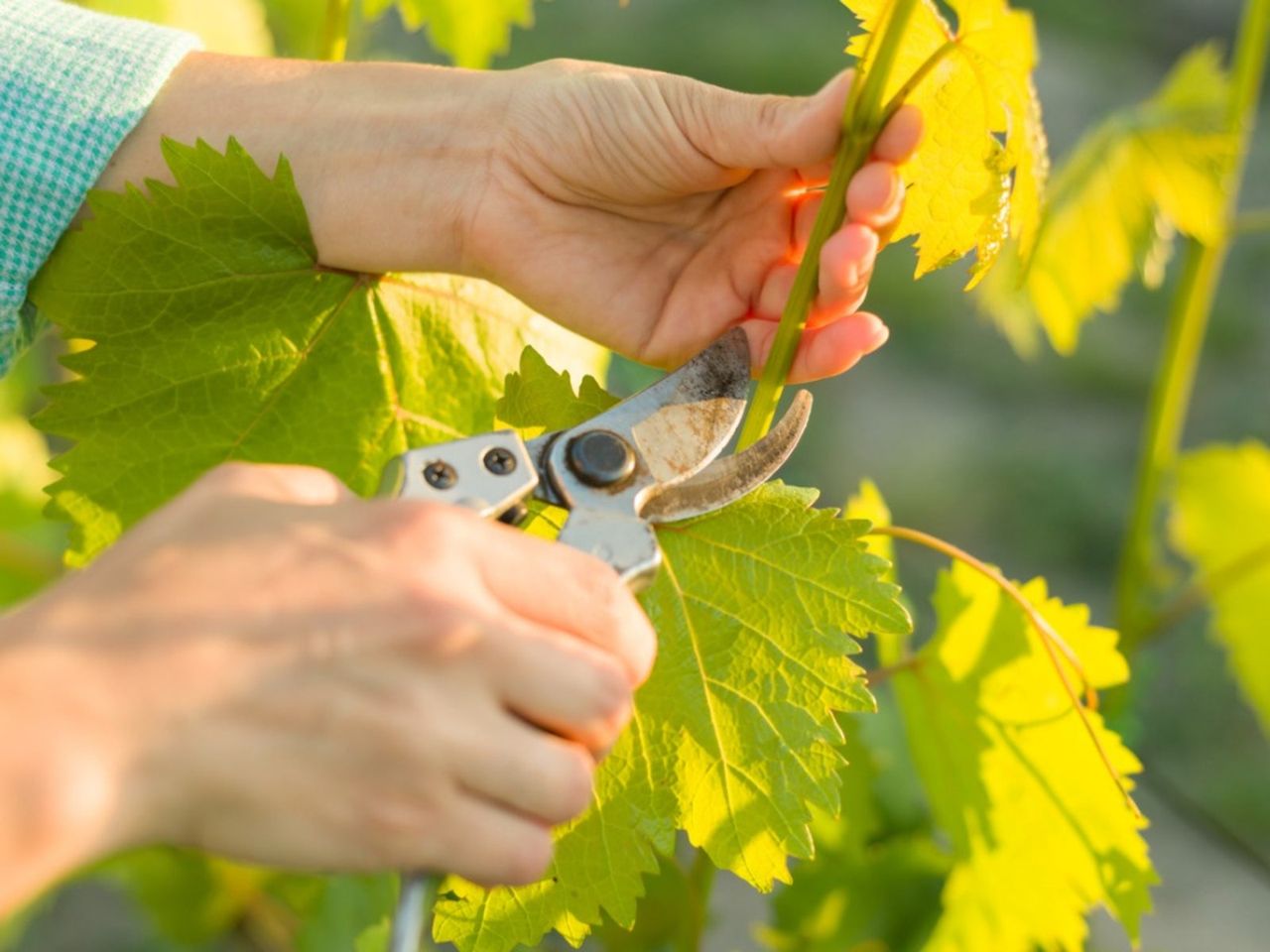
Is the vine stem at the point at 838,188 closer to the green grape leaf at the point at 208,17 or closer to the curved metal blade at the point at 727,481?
the curved metal blade at the point at 727,481

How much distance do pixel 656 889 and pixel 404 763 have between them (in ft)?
3.19

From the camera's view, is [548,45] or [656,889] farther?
[548,45]

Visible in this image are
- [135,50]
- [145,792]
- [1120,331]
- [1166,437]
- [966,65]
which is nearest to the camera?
[145,792]

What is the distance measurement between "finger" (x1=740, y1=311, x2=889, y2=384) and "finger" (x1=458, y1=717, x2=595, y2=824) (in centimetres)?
39

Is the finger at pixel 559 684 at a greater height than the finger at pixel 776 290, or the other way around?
the finger at pixel 559 684

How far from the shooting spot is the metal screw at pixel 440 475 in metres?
0.76

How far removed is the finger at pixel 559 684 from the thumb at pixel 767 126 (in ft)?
1.31

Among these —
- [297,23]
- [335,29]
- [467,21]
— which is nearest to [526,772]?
[335,29]

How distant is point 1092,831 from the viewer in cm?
107

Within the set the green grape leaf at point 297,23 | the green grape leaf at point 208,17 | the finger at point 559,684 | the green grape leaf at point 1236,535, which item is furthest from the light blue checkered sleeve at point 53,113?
the green grape leaf at point 1236,535

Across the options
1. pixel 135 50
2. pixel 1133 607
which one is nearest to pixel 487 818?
pixel 135 50

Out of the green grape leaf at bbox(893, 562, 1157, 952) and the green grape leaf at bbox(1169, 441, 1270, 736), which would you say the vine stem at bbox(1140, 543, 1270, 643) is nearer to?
the green grape leaf at bbox(1169, 441, 1270, 736)

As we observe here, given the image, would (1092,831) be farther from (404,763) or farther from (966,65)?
(404,763)

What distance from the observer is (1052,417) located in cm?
315
